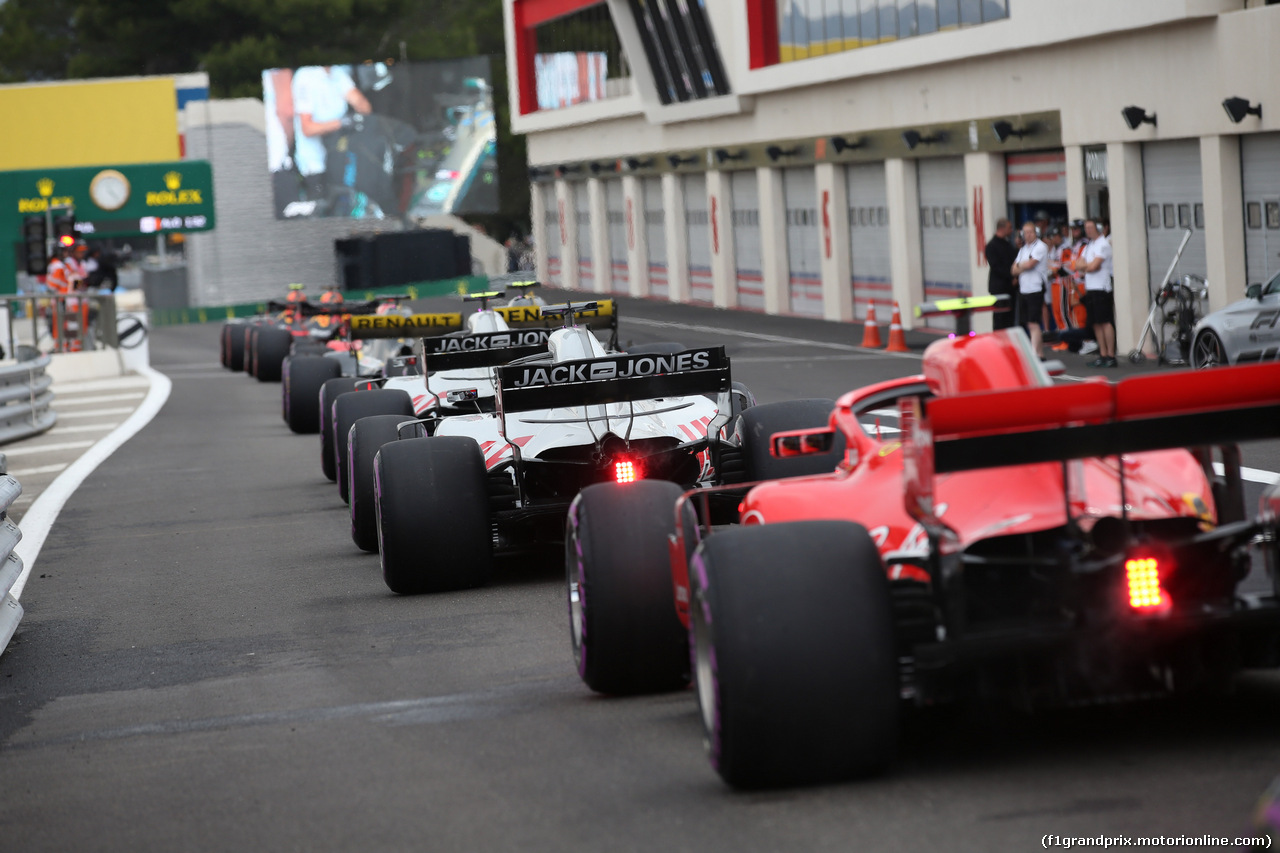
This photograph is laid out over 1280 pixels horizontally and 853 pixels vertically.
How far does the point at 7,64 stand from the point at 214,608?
84365 mm

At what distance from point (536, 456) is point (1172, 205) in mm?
16811

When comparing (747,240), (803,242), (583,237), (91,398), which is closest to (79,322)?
(91,398)

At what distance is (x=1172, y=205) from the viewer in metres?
24.0

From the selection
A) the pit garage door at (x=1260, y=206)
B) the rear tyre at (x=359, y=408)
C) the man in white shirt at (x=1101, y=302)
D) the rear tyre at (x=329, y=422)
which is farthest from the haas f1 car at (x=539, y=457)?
the pit garage door at (x=1260, y=206)

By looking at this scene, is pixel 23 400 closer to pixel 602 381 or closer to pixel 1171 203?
pixel 1171 203

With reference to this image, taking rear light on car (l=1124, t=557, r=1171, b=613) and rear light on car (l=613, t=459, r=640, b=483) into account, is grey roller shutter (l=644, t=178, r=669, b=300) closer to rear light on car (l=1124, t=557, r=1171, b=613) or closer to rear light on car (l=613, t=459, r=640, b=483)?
rear light on car (l=613, t=459, r=640, b=483)

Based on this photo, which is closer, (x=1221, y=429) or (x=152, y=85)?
(x=1221, y=429)

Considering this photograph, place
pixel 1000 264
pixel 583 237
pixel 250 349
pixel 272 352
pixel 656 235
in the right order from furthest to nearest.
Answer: pixel 583 237 < pixel 656 235 < pixel 250 349 < pixel 272 352 < pixel 1000 264

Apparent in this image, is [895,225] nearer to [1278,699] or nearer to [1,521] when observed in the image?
[1,521]

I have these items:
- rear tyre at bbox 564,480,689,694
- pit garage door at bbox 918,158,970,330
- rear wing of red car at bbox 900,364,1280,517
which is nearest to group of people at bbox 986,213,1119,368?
pit garage door at bbox 918,158,970,330

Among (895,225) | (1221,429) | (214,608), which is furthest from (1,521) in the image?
(895,225)

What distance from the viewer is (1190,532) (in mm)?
5297

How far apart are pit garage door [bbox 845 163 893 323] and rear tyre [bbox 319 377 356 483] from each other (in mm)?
20499

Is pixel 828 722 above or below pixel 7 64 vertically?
below
